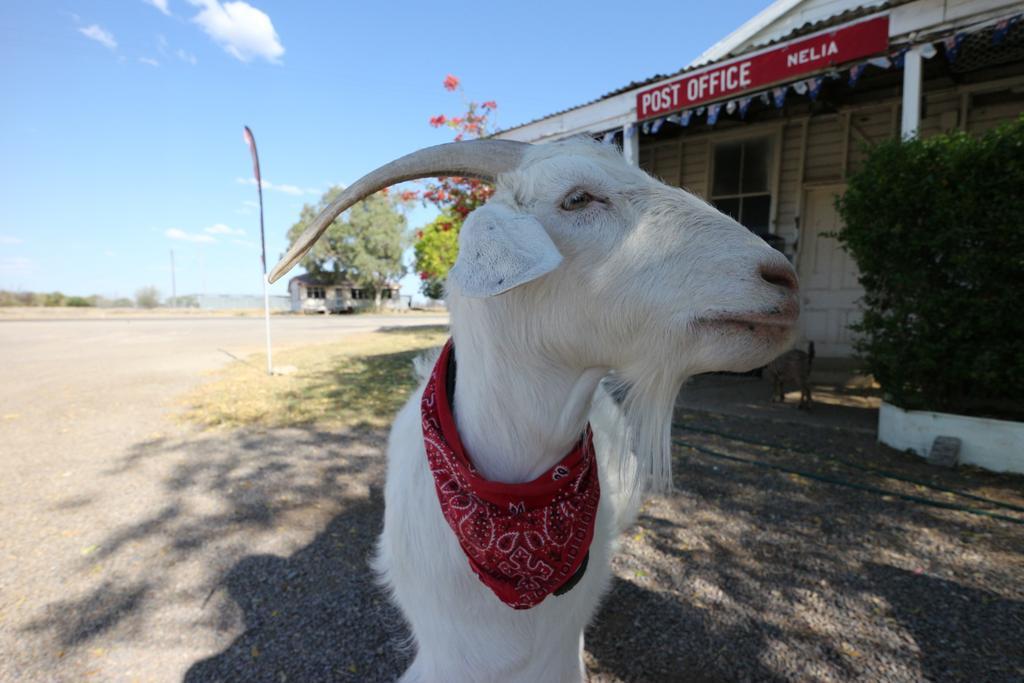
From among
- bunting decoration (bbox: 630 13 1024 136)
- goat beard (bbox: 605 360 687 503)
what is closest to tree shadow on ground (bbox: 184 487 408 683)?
goat beard (bbox: 605 360 687 503)

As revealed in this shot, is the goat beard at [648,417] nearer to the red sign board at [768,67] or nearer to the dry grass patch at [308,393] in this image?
the dry grass patch at [308,393]

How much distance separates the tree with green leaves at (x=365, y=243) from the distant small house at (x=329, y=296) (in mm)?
2669

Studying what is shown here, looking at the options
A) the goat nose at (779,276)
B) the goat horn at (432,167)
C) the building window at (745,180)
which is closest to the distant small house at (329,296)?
the building window at (745,180)

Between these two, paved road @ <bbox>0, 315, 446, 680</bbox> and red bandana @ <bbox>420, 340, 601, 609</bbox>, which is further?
paved road @ <bbox>0, 315, 446, 680</bbox>

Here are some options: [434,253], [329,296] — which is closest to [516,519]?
[434,253]

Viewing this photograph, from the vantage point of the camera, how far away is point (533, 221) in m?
1.12

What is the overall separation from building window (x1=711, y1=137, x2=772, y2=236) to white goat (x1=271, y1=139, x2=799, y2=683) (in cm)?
775

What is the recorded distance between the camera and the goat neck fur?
108cm

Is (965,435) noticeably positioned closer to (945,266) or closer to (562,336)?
(945,266)

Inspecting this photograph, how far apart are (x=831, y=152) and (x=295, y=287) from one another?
54.1 metres

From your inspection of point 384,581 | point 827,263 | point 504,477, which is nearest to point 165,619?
point 384,581

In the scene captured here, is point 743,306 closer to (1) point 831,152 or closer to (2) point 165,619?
(2) point 165,619

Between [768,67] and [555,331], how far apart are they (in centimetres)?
561

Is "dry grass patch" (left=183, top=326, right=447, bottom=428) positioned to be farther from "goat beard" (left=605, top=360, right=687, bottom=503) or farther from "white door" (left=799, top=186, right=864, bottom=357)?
"white door" (left=799, top=186, right=864, bottom=357)
